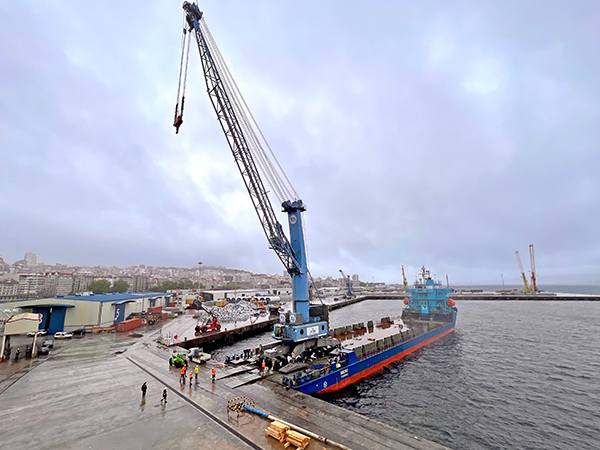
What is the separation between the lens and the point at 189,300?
316ft

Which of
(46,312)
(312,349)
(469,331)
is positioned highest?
(46,312)

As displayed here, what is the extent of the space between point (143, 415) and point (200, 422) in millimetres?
4339

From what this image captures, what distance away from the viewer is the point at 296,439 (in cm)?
1299

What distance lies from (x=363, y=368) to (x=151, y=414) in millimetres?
22081

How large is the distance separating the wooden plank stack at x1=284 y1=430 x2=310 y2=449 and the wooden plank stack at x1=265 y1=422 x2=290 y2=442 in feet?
0.71

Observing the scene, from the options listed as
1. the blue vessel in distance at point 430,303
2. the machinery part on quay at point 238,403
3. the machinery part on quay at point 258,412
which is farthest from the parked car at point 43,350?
the blue vessel in distance at point 430,303

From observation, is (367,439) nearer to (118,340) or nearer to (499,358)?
(499,358)

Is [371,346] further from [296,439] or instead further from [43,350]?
[43,350]

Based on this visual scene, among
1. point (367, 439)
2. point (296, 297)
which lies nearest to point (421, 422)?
point (367, 439)

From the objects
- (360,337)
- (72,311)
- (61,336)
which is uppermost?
(72,311)

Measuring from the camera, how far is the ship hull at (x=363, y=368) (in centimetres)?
2382

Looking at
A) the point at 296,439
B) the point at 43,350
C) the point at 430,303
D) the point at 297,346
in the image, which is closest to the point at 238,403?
the point at 296,439

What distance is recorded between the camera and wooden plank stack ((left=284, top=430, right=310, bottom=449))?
12.8m

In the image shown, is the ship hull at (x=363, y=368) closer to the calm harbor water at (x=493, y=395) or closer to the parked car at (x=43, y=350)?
the calm harbor water at (x=493, y=395)
